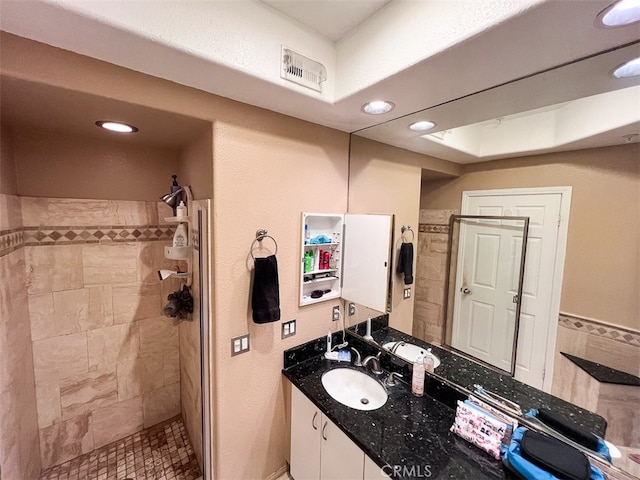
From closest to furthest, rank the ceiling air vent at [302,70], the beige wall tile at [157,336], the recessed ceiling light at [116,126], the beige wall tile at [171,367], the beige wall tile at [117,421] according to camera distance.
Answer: the ceiling air vent at [302,70] < the recessed ceiling light at [116,126] < the beige wall tile at [117,421] < the beige wall tile at [157,336] < the beige wall tile at [171,367]

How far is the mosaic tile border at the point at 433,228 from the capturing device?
146 centimetres

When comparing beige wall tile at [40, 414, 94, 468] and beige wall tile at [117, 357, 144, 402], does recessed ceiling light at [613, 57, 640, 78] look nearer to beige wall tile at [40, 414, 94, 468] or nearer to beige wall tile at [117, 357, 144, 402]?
beige wall tile at [117, 357, 144, 402]

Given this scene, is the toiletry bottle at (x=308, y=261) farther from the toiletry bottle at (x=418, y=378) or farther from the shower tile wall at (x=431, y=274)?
the toiletry bottle at (x=418, y=378)

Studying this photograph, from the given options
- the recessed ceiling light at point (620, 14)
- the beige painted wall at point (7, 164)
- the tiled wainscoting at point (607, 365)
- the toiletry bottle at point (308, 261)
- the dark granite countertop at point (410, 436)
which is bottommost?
the dark granite countertop at point (410, 436)

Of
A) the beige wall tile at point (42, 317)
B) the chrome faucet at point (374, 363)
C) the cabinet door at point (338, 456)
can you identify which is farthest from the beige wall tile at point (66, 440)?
the chrome faucet at point (374, 363)

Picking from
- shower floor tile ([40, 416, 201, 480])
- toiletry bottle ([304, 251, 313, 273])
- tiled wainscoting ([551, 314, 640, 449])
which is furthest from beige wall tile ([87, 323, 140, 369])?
tiled wainscoting ([551, 314, 640, 449])

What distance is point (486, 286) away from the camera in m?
1.35

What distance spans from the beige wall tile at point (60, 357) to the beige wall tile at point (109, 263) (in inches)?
16.3

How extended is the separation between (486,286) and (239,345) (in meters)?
1.41

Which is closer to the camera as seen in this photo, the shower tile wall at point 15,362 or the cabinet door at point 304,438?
the shower tile wall at point 15,362

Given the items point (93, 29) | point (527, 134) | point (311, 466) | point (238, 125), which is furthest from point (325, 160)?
point (311, 466)

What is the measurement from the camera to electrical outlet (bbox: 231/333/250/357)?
1520 millimetres

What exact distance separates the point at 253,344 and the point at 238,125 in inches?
50.6

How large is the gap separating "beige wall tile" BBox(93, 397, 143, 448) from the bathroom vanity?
141cm
